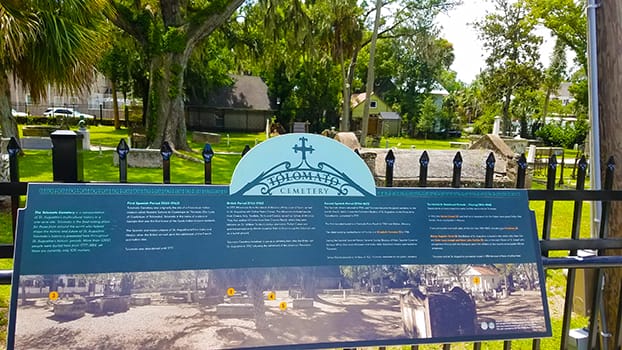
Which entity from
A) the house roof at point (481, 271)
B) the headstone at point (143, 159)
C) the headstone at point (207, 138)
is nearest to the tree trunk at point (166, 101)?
the headstone at point (143, 159)

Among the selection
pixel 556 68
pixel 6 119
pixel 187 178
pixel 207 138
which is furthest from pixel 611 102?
pixel 556 68

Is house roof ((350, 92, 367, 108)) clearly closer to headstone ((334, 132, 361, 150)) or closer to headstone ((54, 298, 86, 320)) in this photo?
headstone ((334, 132, 361, 150))

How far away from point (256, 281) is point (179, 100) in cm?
1812

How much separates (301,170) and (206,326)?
791 millimetres

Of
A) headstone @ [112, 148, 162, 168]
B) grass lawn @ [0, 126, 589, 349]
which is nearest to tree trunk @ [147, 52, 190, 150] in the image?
grass lawn @ [0, 126, 589, 349]

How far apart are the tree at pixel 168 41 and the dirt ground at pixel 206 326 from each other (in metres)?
16.1

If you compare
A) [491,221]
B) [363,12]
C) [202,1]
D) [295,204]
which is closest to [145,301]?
[295,204]

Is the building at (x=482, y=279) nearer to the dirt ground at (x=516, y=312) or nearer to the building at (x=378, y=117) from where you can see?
the dirt ground at (x=516, y=312)

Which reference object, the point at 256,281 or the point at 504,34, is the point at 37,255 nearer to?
the point at 256,281

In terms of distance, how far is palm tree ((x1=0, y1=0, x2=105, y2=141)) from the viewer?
5754mm

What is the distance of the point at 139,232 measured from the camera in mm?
1796

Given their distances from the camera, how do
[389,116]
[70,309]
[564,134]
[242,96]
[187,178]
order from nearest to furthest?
[70,309]
[187,178]
[564,134]
[242,96]
[389,116]

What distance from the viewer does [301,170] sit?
1966 millimetres

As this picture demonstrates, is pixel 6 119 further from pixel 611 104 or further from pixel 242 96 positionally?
pixel 242 96
